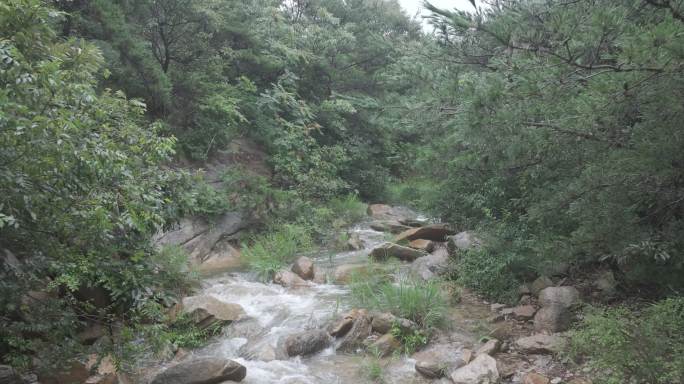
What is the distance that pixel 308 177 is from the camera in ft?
43.7

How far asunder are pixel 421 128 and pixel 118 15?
6.87m

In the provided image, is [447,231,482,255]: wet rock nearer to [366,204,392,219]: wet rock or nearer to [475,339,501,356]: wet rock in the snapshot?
[475,339,501,356]: wet rock

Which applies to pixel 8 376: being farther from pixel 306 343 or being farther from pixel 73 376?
pixel 306 343

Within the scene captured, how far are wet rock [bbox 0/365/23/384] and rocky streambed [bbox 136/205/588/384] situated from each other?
3.97 feet

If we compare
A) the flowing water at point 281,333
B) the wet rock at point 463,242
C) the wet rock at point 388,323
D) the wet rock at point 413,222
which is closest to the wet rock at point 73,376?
the flowing water at point 281,333

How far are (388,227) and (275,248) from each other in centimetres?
372

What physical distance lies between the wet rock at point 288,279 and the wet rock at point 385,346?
276cm

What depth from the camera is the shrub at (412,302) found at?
20.5 ft

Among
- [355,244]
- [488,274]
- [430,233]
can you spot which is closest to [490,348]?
[488,274]

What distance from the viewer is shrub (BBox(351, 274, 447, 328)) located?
246 inches

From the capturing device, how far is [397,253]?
31.2ft

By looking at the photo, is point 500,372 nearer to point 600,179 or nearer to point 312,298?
point 600,179

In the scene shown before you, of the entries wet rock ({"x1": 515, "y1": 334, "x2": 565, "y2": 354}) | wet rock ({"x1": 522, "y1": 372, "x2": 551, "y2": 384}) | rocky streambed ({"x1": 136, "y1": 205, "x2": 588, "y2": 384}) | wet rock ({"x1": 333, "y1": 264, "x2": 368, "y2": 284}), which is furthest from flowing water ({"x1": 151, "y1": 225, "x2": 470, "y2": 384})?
wet rock ({"x1": 515, "y1": 334, "x2": 565, "y2": 354})

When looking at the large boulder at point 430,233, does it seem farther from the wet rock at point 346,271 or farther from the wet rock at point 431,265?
the wet rock at point 346,271
